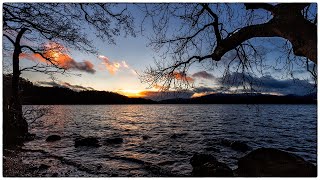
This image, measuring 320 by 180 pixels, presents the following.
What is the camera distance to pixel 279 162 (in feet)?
40.5

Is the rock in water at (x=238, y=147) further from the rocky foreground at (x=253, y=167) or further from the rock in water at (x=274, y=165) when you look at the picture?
the rock in water at (x=274, y=165)

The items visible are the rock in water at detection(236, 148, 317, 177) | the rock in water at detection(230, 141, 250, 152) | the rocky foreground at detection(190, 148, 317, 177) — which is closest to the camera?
the rock in water at detection(236, 148, 317, 177)

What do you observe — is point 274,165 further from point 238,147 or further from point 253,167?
point 238,147

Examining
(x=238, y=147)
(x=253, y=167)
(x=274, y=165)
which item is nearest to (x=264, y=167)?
(x=274, y=165)

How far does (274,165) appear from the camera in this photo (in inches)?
479

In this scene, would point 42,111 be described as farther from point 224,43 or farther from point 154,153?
point 154,153

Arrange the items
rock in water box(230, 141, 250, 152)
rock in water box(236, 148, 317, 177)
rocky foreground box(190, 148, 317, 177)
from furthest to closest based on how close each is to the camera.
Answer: rock in water box(230, 141, 250, 152) → rocky foreground box(190, 148, 317, 177) → rock in water box(236, 148, 317, 177)

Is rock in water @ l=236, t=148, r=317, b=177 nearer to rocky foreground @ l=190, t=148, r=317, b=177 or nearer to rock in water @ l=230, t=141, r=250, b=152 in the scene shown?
rocky foreground @ l=190, t=148, r=317, b=177

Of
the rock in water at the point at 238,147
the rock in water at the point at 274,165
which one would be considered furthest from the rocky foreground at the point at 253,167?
the rock in water at the point at 238,147

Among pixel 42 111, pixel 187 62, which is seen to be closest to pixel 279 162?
pixel 187 62

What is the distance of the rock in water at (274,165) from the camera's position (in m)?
10.9

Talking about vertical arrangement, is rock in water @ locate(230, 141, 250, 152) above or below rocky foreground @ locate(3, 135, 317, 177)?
below

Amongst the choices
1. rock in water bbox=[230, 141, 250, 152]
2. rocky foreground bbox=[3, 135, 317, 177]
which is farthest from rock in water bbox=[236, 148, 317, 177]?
rock in water bbox=[230, 141, 250, 152]

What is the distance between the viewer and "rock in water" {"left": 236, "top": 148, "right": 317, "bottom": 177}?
10880 mm
